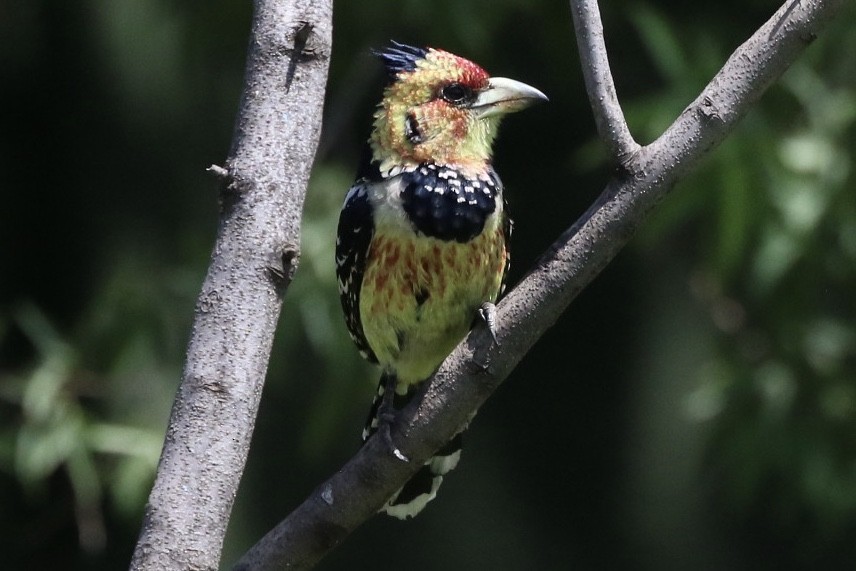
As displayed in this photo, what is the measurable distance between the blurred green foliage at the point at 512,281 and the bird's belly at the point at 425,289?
0.97m

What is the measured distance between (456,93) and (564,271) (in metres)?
0.92

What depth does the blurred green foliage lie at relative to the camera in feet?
11.3

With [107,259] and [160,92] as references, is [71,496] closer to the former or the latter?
[107,259]

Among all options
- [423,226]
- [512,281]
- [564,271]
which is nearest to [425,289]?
[423,226]

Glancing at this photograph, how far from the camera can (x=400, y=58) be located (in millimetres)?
2643

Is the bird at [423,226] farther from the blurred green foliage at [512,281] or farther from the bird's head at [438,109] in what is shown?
the blurred green foliage at [512,281]

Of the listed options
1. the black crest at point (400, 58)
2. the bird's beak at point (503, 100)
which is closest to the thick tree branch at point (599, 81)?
the bird's beak at point (503, 100)

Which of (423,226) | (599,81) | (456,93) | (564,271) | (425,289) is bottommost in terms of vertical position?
(425,289)

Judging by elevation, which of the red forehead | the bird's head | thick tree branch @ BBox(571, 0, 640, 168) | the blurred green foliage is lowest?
the blurred green foliage

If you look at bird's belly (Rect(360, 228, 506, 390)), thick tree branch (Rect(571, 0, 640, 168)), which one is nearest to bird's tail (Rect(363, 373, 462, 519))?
bird's belly (Rect(360, 228, 506, 390))

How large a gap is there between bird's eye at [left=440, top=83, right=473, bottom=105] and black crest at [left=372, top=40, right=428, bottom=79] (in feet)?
0.31

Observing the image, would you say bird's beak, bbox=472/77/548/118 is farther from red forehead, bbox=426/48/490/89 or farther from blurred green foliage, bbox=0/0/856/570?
blurred green foliage, bbox=0/0/856/570

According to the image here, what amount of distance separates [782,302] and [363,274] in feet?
5.37

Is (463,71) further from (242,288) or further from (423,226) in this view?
(242,288)
